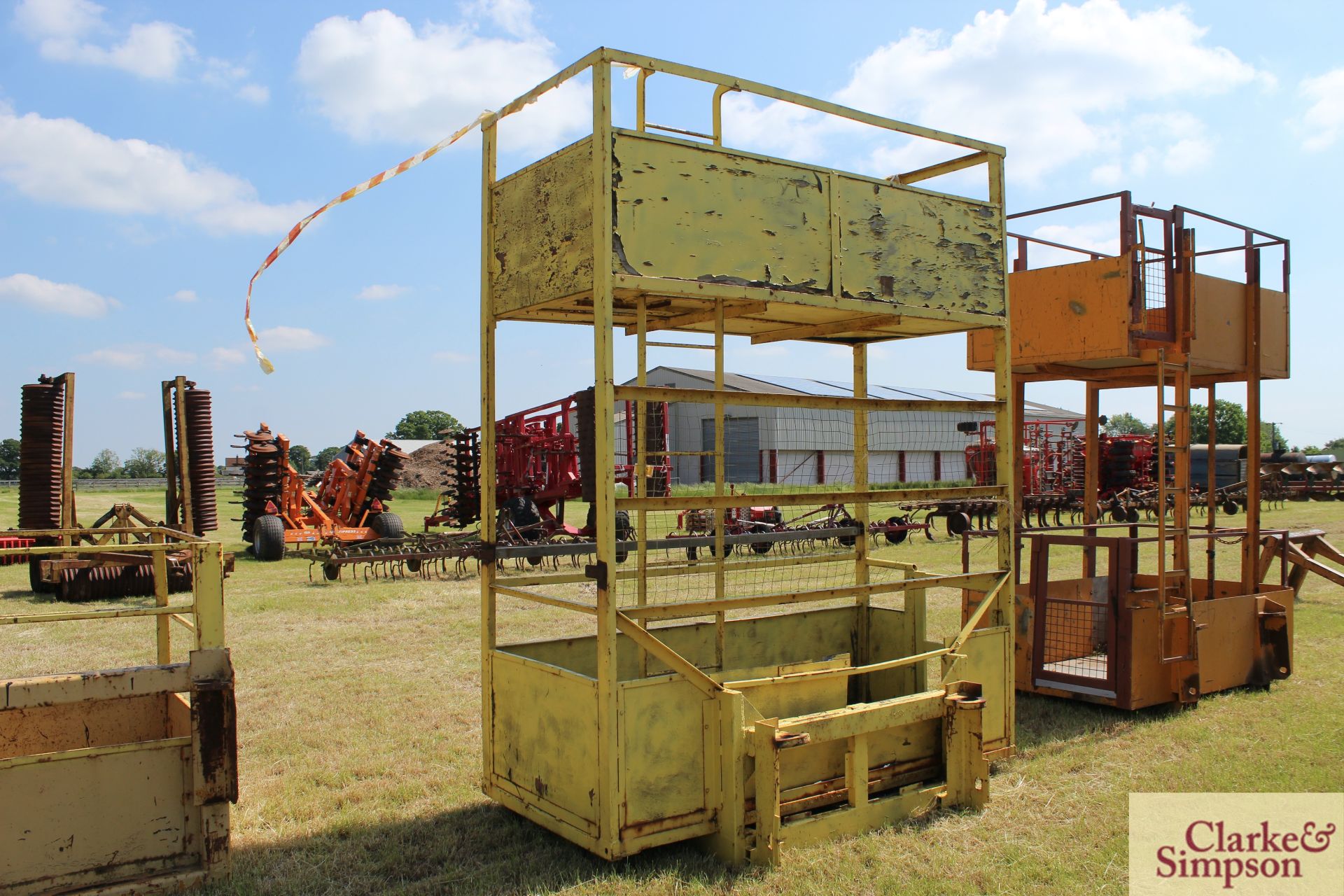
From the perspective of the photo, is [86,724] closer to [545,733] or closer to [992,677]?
[545,733]

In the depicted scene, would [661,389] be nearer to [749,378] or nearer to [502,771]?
[502,771]

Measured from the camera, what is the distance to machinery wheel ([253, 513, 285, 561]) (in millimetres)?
17078

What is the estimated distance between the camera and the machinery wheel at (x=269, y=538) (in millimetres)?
17078

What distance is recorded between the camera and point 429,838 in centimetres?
484

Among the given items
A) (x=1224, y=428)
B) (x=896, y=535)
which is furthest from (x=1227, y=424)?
(x=896, y=535)

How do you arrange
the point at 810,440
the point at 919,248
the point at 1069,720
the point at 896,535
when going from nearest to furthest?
1. the point at 919,248
2. the point at 1069,720
3. the point at 896,535
4. the point at 810,440

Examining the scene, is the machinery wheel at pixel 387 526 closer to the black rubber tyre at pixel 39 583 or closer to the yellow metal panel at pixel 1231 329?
the black rubber tyre at pixel 39 583

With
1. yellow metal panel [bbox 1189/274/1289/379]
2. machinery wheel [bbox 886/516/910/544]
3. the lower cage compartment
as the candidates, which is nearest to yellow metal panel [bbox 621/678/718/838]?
the lower cage compartment

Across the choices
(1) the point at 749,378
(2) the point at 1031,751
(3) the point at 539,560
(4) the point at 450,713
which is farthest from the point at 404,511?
(2) the point at 1031,751

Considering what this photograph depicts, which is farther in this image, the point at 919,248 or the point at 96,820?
the point at 919,248

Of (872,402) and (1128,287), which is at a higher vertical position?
(1128,287)

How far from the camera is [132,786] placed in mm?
4152

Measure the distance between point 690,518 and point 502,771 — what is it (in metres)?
11.1

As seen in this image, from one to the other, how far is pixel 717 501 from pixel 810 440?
103ft
